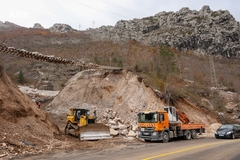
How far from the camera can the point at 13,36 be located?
89688 mm

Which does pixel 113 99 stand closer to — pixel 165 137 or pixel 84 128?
pixel 84 128

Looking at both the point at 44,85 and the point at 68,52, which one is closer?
the point at 44,85

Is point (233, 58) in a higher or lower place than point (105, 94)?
higher

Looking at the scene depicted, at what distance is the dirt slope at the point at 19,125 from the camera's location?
13.0 m

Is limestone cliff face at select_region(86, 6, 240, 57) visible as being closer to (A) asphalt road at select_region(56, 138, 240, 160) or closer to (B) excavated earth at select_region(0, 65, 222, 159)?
(B) excavated earth at select_region(0, 65, 222, 159)

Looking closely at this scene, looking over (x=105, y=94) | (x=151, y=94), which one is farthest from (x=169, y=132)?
(x=105, y=94)

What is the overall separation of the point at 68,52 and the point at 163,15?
235 feet

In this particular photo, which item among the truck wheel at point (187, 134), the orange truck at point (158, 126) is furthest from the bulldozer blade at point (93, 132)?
the truck wheel at point (187, 134)

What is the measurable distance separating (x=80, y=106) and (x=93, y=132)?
442 inches

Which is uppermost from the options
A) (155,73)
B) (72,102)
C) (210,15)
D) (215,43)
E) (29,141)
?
(210,15)

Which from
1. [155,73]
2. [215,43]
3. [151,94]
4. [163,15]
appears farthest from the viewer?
[163,15]

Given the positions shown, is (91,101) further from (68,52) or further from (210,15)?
(210,15)

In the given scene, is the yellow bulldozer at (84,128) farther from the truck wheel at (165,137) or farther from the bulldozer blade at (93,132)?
the truck wheel at (165,137)

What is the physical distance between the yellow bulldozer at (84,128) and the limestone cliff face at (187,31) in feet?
229
